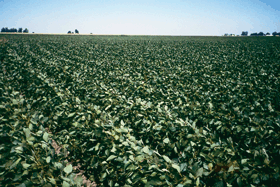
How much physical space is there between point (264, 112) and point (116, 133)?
4307 millimetres

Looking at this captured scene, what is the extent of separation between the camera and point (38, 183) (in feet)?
5.85

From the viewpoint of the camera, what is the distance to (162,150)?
3.43 m

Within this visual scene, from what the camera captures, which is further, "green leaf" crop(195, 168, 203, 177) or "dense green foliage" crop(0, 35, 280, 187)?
"dense green foliage" crop(0, 35, 280, 187)

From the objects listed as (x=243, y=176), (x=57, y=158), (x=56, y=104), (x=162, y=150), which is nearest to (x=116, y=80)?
(x=56, y=104)

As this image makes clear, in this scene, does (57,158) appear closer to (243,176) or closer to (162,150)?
(162,150)

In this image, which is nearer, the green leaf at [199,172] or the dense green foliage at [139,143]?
the green leaf at [199,172]

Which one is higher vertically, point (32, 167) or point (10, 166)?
point (10, 166)

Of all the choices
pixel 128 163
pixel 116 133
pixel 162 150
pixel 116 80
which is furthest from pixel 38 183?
pixel 116 80

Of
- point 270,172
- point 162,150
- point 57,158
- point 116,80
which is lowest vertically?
point 162,150

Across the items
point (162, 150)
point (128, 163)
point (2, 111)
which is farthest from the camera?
point (2, 111)

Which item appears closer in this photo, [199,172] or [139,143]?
[199,172]

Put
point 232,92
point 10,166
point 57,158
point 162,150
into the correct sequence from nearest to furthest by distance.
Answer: point 10,166
point 57,158
point 162,150
point 232,92

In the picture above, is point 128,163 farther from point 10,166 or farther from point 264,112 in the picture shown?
point 264,112

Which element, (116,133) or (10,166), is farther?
(116,133)
